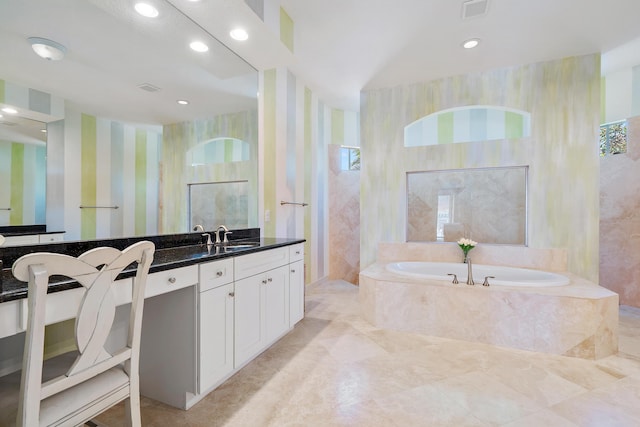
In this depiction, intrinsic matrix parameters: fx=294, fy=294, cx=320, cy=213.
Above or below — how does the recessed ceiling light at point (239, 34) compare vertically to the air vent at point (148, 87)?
above

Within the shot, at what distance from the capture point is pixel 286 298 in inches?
94.2

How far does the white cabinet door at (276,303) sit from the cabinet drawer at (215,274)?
40cm

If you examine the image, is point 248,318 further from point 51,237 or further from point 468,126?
point 468,126

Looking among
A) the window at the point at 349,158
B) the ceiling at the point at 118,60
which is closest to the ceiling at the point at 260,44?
the ceiling at the point at 118,60

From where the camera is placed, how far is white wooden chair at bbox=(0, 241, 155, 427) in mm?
818

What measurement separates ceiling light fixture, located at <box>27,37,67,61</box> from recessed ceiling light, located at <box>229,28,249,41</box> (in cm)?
119

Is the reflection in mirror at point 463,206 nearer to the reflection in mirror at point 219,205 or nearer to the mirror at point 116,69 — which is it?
the reflection in mirror at point 219,205

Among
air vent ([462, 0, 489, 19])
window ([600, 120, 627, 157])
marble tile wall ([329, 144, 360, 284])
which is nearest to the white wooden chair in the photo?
air vent ([462, 0, 489, 19])

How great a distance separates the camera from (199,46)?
2268mm

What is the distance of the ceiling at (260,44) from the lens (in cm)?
151

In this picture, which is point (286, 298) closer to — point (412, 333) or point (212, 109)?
point (412, 333)

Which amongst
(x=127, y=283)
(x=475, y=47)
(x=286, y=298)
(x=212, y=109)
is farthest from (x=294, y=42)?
(x=127, y=283)

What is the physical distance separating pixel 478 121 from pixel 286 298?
10.3ft

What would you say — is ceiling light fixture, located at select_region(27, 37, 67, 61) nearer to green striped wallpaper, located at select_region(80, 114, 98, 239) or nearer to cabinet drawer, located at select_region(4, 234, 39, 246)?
green striped wallpaper, located at select_region(80, 114, 98, 239)
